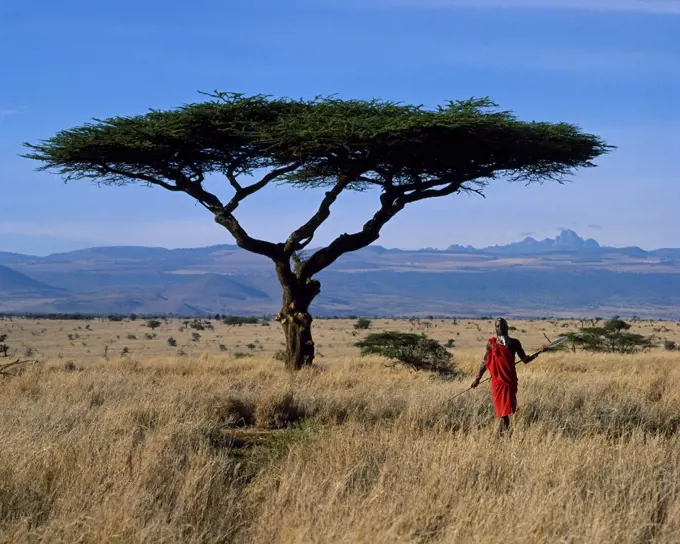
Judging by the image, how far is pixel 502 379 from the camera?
9938 millimetres

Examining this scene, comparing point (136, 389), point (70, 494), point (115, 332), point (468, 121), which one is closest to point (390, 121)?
point (468, 121)

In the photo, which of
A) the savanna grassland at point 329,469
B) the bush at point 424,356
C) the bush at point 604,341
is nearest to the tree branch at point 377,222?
the bush at point 424,356

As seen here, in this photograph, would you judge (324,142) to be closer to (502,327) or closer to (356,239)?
(356,239)

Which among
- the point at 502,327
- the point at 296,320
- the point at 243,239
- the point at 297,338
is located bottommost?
the point at 297,338

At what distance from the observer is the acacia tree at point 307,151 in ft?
56.5

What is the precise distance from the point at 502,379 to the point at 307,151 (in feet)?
28.8

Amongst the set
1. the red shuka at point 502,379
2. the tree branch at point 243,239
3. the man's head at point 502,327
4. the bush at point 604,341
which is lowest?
the bush at point 604,341

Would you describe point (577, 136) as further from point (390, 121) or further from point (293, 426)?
point (293, 426)

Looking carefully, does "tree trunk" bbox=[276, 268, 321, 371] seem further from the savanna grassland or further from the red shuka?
the red shuka

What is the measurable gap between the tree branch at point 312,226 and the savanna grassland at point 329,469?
595cm

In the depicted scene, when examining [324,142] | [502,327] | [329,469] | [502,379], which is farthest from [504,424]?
[324,142]

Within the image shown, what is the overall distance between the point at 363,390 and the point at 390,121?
6004mm

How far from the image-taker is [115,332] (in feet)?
186

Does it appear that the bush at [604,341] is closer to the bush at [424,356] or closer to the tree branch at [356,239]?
the bush at [424,356]
